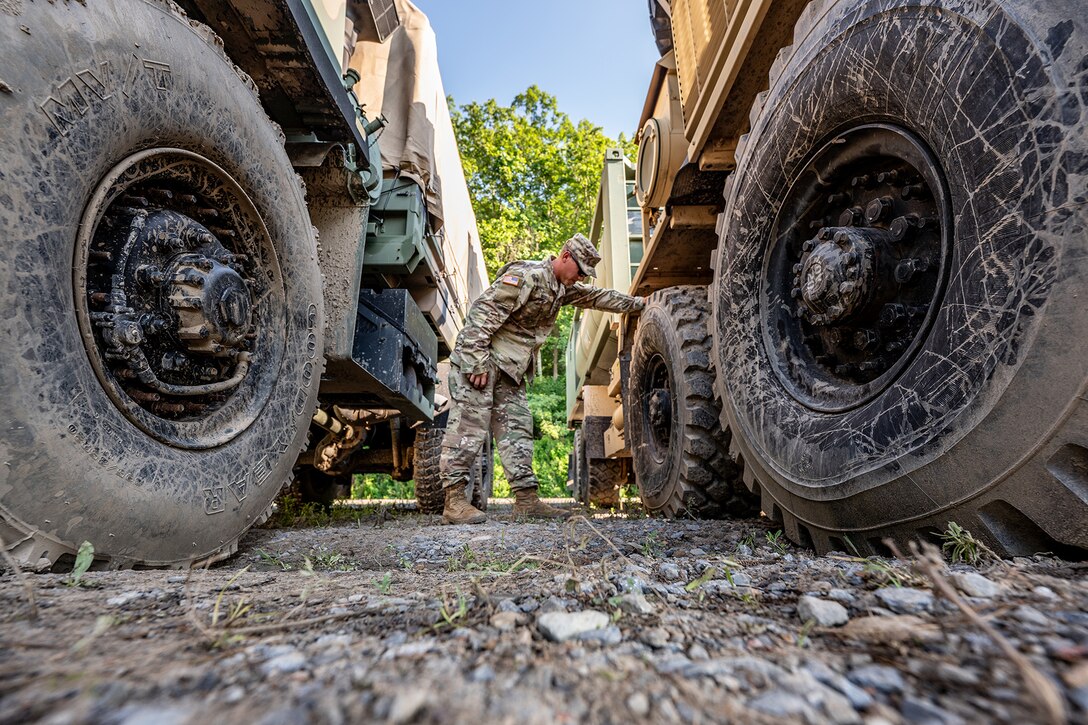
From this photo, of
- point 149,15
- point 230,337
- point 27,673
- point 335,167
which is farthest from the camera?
point 335,167

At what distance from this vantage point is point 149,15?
1.32 m

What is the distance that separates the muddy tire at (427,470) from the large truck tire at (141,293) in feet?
9.11

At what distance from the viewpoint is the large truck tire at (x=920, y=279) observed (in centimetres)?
90

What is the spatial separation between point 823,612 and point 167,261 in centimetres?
167

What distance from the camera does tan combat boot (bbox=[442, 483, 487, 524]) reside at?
132 inches

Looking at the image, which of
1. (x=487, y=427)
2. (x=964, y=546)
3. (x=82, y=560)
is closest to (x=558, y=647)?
(x=964, y=546)

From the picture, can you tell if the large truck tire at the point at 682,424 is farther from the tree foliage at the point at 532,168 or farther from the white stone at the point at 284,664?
the tree foliage at the point at 532,168

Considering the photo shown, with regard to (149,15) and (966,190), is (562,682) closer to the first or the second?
(966,190)

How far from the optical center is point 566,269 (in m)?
3.81

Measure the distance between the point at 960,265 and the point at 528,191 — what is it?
58.2ft

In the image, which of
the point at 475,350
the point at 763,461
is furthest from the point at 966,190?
the point at 475,350

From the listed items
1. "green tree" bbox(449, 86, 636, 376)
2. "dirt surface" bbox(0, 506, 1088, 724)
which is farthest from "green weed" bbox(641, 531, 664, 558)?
"green tree" bbox(449, 86, 636, 376)

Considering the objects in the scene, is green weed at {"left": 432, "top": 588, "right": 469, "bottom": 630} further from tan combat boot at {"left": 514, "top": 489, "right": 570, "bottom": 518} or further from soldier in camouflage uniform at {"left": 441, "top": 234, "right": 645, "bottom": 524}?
tan combat boot at {"left": 514, "top": 489, "right": 570, "bottom": 518}

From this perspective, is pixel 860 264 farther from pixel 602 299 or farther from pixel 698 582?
pixel 602 299
